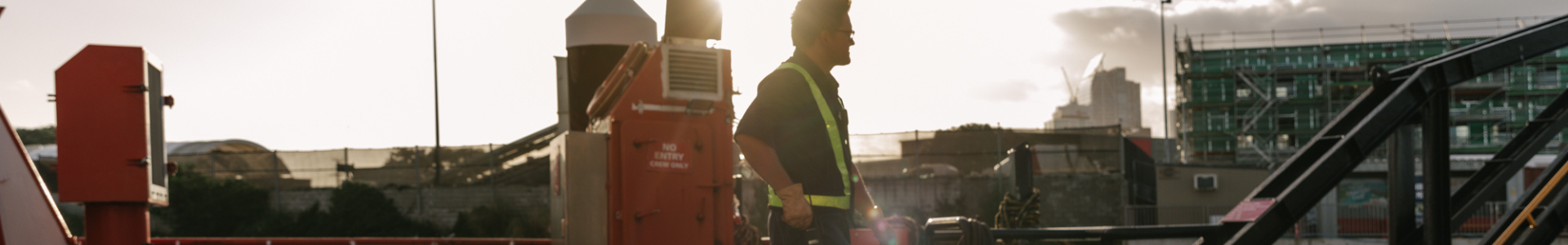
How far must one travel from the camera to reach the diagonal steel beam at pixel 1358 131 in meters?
3.31

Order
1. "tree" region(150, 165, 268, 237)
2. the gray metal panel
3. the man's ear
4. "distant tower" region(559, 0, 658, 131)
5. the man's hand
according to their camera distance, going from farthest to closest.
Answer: "tree" region(150, 165, 268, 237) < "distant tower" region(559, 0, 658, 131) < the gray metal panel < the man's ear < the man's hand

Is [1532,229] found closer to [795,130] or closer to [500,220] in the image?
[795,130]

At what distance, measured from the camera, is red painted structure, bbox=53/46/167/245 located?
16.5 feet

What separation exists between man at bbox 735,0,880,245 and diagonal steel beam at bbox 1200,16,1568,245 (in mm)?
1312

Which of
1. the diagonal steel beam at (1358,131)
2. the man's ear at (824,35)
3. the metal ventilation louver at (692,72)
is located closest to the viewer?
the man's ear at (824,35)

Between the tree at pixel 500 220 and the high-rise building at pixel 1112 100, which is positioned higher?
the high-rise building at pixel 1112 100

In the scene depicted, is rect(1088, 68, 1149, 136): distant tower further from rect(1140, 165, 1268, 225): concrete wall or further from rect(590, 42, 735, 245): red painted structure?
rect(590, 42, 735, 245): red painted structure

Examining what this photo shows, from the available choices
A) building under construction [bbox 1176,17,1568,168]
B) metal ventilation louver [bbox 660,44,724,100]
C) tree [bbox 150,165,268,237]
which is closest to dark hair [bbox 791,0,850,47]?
metal ventilation louver [bbox 660,44,724,100]

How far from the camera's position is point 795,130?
305cm

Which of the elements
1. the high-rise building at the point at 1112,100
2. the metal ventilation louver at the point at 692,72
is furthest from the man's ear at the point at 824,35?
the high-rise building at the point at 1112,100

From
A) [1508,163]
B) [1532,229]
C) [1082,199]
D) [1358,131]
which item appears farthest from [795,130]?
[1082,199]

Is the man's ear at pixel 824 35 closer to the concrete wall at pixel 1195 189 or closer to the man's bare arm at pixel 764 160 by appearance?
the man's bare arm at pixel 764 160

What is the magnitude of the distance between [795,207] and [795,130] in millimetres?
284

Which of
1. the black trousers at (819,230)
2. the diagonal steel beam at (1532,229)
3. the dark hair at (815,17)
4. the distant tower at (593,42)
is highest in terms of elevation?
the distant tower at (593,42)
